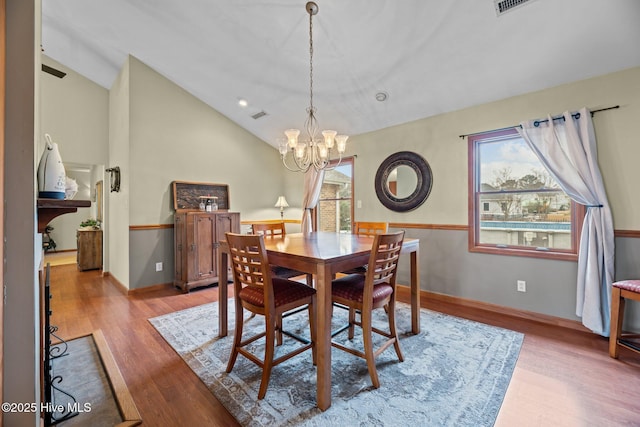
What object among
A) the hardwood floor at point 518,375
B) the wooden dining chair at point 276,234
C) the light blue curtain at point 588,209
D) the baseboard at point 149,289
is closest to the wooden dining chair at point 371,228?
the wooden dining chair at point 276,234

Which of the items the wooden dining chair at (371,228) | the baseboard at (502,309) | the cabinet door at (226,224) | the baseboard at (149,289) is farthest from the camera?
the cabinet door at (226,224)

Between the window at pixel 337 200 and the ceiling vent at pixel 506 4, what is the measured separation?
8.63 feet

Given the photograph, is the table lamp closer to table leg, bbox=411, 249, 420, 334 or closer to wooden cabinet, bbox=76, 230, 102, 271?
table leg, bbox=411, 249, 420, 334

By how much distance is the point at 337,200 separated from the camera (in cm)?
494

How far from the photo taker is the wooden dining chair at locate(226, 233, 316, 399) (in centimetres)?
175

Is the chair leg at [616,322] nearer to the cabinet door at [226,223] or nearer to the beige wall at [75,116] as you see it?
the cabinet door at [226,223]

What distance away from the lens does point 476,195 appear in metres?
3.30

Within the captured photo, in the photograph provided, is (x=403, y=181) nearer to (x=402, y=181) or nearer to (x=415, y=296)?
(x=402, y=181)

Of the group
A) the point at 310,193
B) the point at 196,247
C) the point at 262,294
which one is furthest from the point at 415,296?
the point at 196,247

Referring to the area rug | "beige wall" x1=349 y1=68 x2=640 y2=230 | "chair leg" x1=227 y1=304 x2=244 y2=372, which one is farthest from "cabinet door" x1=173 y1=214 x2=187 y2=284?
"beige wall" x1=349 y1=68 x2=640 y2=230

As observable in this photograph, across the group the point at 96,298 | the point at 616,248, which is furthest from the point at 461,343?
the point at 96,298

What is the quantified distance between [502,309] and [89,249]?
6693 millimetres

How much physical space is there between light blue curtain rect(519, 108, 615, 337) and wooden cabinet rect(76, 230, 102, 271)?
703 centimetres

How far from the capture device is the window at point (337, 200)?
470cm
